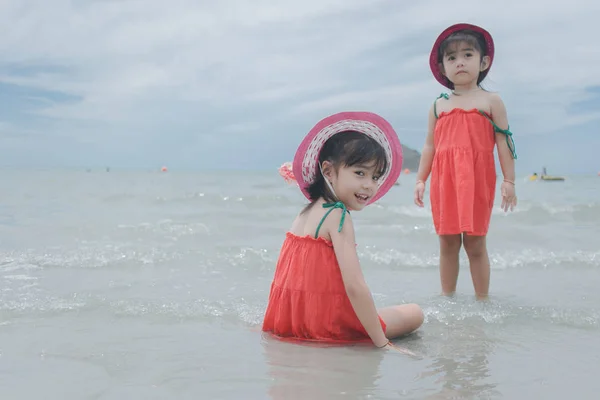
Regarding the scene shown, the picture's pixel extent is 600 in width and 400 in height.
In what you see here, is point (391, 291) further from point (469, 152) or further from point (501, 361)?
point (501, 361)

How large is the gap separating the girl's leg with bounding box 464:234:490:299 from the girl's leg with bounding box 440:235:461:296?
0.08m

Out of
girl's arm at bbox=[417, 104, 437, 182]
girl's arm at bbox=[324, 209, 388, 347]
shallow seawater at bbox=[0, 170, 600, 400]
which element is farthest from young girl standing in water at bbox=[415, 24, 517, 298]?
girl's arm at bbox=[324, 209, 388, 347]

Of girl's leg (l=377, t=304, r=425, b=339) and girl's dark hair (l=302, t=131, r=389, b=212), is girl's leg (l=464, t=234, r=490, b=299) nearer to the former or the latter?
girl's leg (l=377, t=304, r=425, b=339)

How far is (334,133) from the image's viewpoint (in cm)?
280

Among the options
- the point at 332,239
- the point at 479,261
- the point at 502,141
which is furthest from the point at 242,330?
the point at 502,141

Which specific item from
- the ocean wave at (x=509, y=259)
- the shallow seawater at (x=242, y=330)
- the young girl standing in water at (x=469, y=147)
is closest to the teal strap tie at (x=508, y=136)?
the young girl standing in water at (x=469, y=147)

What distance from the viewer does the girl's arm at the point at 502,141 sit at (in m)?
3.83

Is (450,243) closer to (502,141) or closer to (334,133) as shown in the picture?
(502,141)

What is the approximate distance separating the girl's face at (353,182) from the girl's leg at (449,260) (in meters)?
1.39

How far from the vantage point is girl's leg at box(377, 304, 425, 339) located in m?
2.96

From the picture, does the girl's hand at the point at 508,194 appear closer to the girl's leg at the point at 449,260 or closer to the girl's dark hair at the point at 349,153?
the girl's leg at the point at 449,260

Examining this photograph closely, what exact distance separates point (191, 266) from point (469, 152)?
8.82ft

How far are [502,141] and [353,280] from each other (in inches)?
70.9

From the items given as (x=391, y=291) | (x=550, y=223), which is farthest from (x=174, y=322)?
(x=550, y=223)
